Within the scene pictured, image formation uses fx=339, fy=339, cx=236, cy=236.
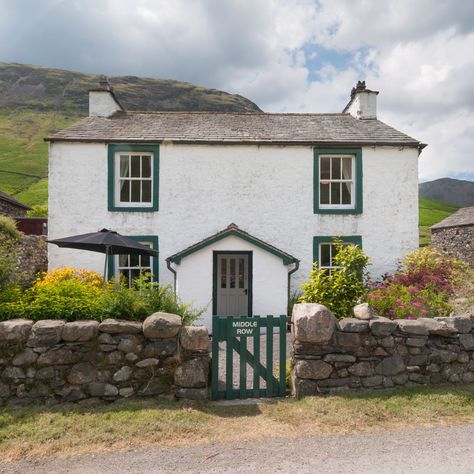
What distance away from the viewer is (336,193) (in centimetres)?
1211

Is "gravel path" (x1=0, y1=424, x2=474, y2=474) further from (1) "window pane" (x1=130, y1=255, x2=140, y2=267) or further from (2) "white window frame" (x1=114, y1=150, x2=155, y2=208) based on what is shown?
(2) "white window frame" (x1=114, y1=150, x2=155, y2=208)

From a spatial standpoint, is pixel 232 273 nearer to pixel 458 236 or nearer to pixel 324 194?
pixel 324 194

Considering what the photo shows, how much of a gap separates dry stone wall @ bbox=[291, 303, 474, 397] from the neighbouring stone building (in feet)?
77.6

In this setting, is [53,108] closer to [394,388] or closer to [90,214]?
[90,214]

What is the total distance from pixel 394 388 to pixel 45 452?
5058 millimetres

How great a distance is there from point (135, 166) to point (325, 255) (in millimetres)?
7381

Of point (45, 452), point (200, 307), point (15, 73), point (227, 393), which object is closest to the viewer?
point (45, 452)

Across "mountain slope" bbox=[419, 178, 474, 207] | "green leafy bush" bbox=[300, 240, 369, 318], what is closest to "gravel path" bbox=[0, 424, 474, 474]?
"green leafy bush" bbox=[300, 240, 369, 318]

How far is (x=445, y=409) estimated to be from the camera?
4949mm

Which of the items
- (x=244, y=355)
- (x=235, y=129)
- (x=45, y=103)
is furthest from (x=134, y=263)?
(x=45, y=103)

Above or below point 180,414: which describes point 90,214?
above

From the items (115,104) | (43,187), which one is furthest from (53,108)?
(115,104)

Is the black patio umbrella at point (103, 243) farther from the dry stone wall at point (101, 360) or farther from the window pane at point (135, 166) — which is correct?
the window pane at point (135, 166)

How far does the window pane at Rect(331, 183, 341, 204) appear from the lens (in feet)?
39.7
